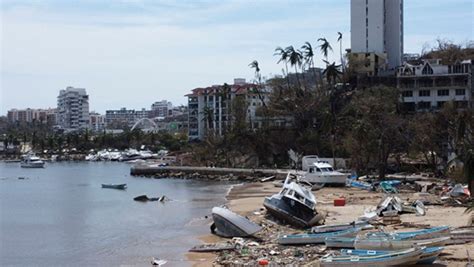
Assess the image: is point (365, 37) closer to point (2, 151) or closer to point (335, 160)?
point (335, 160)

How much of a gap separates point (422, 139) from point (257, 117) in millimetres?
39764

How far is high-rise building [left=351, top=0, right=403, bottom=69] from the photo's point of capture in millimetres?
95000

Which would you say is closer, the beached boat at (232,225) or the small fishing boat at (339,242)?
the small fishing boat at (339,242)

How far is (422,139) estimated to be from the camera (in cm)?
5903

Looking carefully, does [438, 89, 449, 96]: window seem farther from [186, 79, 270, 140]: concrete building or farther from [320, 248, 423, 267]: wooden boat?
[320, 248, 423, 267]: wooden boat

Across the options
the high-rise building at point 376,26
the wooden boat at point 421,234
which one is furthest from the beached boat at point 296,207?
the high-rise building at point 376,26

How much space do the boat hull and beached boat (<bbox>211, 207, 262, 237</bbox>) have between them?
6.96 feet

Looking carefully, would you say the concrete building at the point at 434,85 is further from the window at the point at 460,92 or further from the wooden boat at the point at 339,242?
the wooden boat at the point at 339,242

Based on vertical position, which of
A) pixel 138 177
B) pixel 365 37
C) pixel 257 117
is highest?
pixel 365 37

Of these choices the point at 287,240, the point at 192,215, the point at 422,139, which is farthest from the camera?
the point at 422,139

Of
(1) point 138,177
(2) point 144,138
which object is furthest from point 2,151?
(1) point 138,177

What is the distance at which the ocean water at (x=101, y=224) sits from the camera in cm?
2991

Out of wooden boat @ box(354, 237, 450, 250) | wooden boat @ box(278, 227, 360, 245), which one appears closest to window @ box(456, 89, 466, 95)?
wooden boat @ box(278, 227, 360, 245)

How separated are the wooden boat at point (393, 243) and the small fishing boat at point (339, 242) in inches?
50.6
